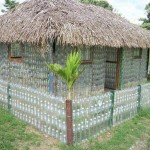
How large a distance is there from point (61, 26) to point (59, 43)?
549mm

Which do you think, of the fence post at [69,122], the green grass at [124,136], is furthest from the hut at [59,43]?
the fence post at [69,122]

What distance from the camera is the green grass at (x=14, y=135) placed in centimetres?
532

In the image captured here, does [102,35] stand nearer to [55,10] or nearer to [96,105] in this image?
[55,10]

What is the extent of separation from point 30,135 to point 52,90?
3.14 metres

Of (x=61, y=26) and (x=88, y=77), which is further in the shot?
(x=88, y=77)

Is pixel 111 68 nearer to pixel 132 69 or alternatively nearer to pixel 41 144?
pixel 132 69

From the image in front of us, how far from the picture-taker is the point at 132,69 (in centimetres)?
1259

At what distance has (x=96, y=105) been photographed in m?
5.84

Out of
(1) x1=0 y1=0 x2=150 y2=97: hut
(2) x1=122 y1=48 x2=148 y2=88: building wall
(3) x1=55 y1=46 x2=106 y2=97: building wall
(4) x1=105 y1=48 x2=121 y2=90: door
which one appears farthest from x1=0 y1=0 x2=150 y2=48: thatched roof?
(4) x1=105 y1=48 x2=121 y2=90: door

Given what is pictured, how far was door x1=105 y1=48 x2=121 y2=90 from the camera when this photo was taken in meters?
11.7

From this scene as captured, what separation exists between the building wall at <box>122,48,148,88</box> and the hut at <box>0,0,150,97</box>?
0.17 feet

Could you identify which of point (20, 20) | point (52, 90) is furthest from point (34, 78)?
point (20, 20)

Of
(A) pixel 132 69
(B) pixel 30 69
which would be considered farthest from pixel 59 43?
(A) pixel 132 69

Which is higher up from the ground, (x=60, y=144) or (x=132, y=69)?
(x=132, y=69)
